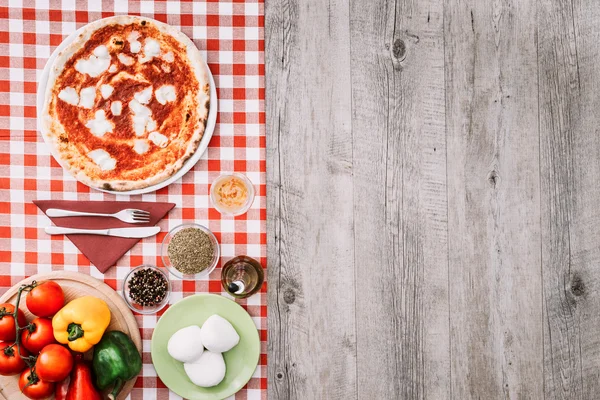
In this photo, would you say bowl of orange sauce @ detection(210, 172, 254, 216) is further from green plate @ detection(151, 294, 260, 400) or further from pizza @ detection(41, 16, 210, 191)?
green plate @ detection(151, 294, 260, 400)

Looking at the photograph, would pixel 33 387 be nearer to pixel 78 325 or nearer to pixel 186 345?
pixel 78 325

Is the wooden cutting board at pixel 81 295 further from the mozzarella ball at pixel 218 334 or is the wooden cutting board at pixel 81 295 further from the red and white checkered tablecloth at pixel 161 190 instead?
the mozzarella ball at pixel 218 334

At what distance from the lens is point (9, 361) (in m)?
1.59

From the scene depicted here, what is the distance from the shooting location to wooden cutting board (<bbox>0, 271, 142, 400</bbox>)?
5.55ft

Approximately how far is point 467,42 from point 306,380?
1.16 meters

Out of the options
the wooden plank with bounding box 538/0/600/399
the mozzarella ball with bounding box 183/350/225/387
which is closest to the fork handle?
the mozzarella ball with bounding box 183/350/225/387

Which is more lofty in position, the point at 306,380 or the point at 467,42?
the point at 467,42

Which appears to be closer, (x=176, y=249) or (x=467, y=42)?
(x=176, y=249)

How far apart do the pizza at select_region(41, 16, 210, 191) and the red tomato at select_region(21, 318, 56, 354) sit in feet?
1.36

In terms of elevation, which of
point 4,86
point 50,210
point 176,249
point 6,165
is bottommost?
point 176,249

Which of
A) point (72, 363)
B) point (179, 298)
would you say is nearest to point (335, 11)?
point (179, 298)

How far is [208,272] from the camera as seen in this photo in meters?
1.75

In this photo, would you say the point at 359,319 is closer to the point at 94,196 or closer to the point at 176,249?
the point at 176,249

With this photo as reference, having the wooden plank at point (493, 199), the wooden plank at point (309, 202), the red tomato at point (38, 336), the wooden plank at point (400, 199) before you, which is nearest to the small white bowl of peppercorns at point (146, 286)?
the red tomato at point (38, 336)
